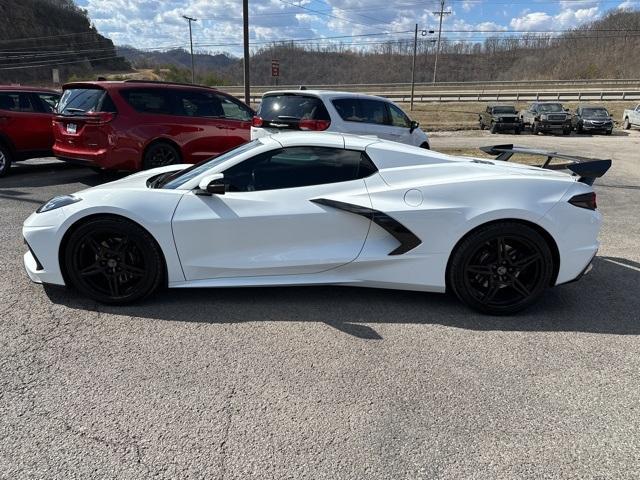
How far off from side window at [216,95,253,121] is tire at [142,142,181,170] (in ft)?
4.55

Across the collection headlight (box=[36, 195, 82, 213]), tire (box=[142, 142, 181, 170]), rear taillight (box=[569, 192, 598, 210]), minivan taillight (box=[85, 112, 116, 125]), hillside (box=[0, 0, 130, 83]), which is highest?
hillside (box=[0, 0, 130, 83])

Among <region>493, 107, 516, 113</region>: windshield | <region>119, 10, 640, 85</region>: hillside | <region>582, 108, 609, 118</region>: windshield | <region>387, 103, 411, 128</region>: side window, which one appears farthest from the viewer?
<region>119, 10, 640, 85</region>: hillside

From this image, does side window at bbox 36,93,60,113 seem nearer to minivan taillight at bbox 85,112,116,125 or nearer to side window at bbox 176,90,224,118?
minivan taillight at bbox 85,112,116,125

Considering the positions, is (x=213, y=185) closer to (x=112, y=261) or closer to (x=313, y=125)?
(x=112, y=261)

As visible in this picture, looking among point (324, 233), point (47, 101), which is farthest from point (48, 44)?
point (324, 233)

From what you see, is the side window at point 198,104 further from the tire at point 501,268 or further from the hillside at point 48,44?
the hillside at point 48,44

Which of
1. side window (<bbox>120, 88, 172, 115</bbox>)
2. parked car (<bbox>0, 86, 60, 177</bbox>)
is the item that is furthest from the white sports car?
parked car (<bbox>0, 86, 60, 177</bbox>)

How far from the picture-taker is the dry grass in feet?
99.7

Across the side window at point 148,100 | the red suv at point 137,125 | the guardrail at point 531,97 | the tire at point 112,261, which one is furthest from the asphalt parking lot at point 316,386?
the guardrail at point 531,97

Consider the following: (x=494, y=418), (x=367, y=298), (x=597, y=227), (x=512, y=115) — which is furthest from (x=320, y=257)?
(x=512, y=115)

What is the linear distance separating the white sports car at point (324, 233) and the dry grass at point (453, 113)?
84.9ft

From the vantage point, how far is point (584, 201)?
372 cm

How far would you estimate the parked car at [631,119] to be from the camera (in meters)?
28.0

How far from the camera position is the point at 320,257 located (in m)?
3.73
